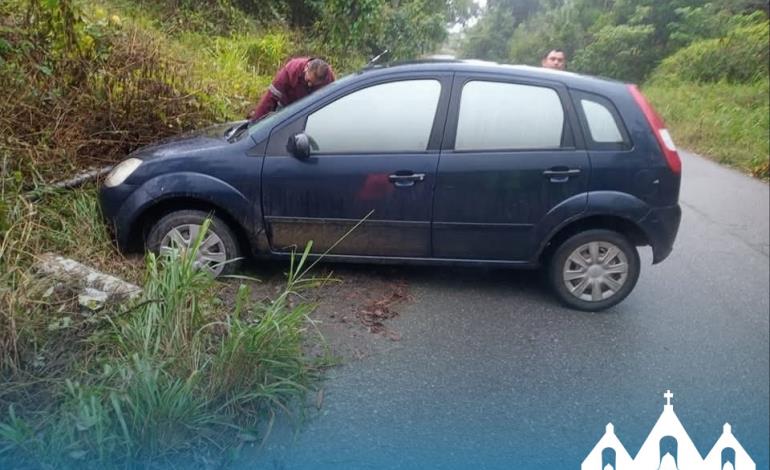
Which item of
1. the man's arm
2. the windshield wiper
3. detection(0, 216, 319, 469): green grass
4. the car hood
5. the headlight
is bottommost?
detection(0, 216, 319, 469): green grass

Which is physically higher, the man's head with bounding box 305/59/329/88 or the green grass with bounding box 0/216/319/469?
the man's head with bounding box 305/59/329/88

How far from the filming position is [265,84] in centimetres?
684

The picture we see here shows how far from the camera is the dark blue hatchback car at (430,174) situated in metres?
4.14

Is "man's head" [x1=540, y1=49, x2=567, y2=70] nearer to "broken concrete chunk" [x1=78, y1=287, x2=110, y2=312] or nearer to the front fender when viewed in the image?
the front fender

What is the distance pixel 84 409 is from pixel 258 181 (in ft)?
6.32

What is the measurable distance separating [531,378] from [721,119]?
611cm

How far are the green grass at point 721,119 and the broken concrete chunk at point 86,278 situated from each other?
322 cm

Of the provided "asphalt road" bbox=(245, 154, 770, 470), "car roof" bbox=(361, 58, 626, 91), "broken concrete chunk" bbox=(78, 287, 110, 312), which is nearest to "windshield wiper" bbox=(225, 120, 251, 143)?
"car roof" bbox=(361, 58, 626, 91)

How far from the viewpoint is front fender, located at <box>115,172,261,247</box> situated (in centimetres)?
413

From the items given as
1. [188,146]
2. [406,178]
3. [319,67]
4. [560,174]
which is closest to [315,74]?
[319,67]

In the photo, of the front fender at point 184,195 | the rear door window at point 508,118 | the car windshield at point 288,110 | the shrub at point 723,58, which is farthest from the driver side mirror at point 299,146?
the shrub at point 723,58

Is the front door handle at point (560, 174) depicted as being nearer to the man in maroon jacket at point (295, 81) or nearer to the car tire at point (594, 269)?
the car tire at point (594, 269)

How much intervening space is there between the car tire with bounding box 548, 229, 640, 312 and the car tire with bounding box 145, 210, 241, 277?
2.12 meters

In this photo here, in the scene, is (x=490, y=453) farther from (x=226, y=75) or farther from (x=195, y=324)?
(x=226, y=75)
